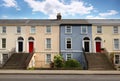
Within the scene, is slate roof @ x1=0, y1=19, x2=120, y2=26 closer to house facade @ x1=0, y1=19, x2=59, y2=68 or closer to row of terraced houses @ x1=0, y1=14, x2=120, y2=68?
row of terraced houses @ x1=0, y1=14, x2=120, y2=68

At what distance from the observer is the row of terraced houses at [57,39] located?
4328cm

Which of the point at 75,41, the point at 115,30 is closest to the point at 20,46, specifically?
the point at 75,41

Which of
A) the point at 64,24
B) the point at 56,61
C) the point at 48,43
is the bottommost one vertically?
the point at 56,61

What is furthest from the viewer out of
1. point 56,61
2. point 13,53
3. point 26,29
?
point 26,29

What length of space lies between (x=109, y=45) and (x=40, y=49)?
11864 millimetres

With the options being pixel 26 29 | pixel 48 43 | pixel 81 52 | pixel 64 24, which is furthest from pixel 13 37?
pixel 81 52

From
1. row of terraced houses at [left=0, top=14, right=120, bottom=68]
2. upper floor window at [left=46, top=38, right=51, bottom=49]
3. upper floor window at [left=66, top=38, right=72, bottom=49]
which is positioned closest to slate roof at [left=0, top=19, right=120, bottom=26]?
row of terraced houses at [left=0, top=14, right=120, bottom=68]

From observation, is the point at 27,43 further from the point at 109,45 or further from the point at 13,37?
the point at 109,45

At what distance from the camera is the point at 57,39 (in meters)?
43.8

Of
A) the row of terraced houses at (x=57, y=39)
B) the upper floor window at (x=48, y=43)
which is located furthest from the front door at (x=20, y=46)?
the upper floor window at (x=48, y=43)

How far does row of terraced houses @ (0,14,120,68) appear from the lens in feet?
142

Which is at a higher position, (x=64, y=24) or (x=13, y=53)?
(x=64, y=24)

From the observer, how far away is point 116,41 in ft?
143

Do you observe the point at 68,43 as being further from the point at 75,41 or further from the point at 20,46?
the point at 20,46
